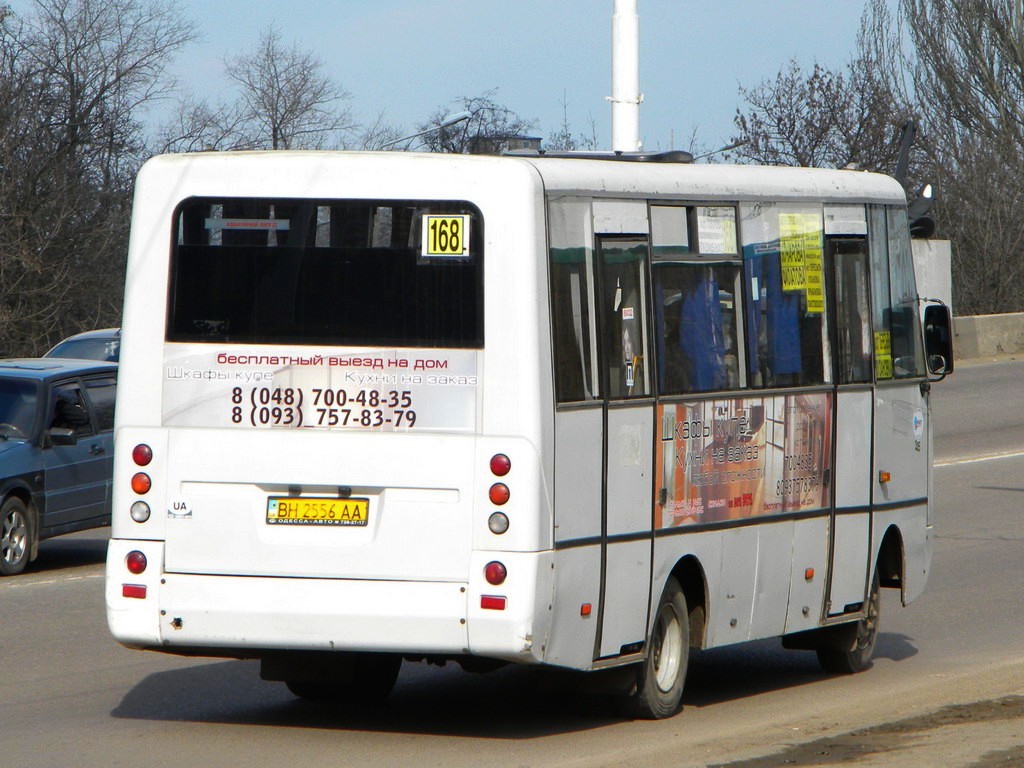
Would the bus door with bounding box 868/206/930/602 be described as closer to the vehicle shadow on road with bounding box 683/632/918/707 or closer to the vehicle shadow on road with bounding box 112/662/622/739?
the vehicle shadow on road with bounding box 683/632/918/707

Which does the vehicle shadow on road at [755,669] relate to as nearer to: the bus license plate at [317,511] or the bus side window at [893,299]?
the bus side window at [893,299]

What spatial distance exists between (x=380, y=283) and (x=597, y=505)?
55.1 inches

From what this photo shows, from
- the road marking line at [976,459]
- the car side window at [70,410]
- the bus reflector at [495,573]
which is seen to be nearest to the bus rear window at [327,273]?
the bus reflector at [495,573]

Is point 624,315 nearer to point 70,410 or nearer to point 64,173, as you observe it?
point 70,410

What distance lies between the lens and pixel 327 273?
7.92 meters

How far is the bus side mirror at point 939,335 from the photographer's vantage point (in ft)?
35.7

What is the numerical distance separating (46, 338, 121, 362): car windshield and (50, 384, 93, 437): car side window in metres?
8.84

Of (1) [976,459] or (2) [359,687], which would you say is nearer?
A: (2) [359,687]

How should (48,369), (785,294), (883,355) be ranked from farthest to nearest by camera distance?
(48,369) → (883,355) → (785,294)

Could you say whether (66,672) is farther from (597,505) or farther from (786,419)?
(786,419)

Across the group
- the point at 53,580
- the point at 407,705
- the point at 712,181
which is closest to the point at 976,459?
the point at 53,580

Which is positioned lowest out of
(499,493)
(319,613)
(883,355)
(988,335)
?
(319,613)

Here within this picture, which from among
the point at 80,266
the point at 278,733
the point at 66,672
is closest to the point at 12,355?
the point at 80,266

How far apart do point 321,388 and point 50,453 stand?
7.63 meters
